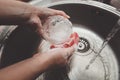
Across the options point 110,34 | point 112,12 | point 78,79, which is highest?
point 112,12

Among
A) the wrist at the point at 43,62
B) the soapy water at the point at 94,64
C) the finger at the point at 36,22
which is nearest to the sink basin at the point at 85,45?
the soapy water at the point at 94,64

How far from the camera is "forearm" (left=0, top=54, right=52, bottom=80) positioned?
2.34ft

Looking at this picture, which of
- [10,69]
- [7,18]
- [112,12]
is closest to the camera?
[10,69]

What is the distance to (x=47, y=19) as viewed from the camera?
988mm

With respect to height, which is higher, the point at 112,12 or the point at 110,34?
the point at 112,12

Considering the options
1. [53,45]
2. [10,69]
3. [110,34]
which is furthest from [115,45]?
[10,69]

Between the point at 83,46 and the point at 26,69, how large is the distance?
437mm

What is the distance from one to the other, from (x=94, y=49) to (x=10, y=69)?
51 cm

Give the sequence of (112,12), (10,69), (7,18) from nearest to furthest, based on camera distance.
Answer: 1. (10,69)
2. (7,18)
3. (112,12)

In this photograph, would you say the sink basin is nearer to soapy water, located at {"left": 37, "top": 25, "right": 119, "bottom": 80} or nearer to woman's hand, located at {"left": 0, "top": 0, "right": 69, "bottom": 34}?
soapy water, located at {"left": 37, "top": 25, "right": 119, "bottom": 80}

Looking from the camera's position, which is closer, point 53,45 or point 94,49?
point 53,45

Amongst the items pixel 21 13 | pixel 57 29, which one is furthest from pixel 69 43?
pixel 21 13

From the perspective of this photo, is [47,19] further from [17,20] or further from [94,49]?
[94,49]

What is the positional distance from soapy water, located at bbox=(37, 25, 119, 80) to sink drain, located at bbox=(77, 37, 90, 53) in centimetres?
1
